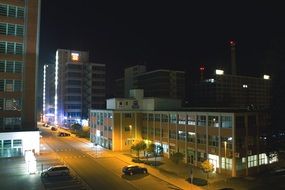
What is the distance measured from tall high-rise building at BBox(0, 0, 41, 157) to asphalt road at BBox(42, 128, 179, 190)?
1010 cm

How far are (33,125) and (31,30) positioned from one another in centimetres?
2246

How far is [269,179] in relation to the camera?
4512 cm

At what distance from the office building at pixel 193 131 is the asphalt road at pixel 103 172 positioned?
8468 millimetres

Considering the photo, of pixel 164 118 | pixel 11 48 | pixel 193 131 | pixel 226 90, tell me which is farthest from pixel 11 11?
pixel 226 90

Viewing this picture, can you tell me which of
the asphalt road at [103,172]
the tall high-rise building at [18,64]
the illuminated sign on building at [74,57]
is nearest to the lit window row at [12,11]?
the tall high-rise building at [18,64]

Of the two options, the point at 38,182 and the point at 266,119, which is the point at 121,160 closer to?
the point at 38,182

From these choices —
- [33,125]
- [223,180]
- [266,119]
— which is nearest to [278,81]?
[266,119]

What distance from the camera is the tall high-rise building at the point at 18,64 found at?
65188 mm

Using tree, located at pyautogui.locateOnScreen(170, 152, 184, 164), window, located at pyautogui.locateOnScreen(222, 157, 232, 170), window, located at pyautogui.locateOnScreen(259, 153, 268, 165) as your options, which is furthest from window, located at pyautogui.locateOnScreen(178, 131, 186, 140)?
window, located at pyautogui.locateOnScreen(259, 153, 268, 165)

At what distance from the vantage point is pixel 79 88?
14238 centimetres

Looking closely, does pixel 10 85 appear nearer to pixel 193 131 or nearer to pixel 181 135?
pixel 181 135

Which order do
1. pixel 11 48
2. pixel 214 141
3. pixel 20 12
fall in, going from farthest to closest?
pixel 20 12, pixel 11 48, pixel 214 141

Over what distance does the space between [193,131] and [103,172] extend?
18.6 meters

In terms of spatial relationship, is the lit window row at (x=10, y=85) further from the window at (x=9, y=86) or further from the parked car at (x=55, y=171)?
the parked car at (x=55, y=171)
